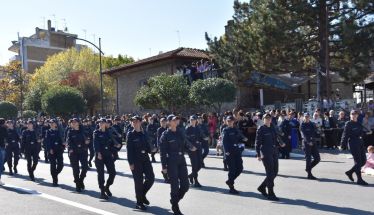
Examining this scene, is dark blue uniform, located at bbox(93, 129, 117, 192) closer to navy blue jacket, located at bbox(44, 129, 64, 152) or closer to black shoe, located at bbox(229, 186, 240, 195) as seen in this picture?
black shoe, located at bbox(229, 186, 240, 195)

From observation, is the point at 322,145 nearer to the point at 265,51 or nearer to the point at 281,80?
the point at 265,51

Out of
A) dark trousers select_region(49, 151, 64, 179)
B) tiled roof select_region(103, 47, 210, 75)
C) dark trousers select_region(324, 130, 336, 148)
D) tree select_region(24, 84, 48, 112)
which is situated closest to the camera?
dark trousers select_region(49, 151, 64, 179)

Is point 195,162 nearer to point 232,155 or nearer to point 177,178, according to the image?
point 232,155

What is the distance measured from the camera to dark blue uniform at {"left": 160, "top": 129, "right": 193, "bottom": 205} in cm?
962

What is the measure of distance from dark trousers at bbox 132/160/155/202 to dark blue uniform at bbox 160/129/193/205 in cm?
66

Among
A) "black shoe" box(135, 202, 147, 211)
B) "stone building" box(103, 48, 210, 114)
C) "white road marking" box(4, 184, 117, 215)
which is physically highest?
"stone building" box(103, 48, 210, 114)

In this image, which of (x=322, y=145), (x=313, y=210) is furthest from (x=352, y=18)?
(x=313, y=210)

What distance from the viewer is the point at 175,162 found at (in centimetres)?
979

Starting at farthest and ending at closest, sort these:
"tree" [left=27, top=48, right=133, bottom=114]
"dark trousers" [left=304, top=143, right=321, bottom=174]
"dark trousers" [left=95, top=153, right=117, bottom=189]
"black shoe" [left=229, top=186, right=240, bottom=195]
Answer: "tree" [left=27, top=48, right=133, bottom=114] → "dark trousers" [left=304, top=143, right=321, bottom=174] → "dark trousers" [left=95, top=153, right=117, bottom=189] → "black shoe" [left=229, top=186, right=240, bottom=195]

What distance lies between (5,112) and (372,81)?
3454 centimetres

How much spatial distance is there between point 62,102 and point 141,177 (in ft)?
113

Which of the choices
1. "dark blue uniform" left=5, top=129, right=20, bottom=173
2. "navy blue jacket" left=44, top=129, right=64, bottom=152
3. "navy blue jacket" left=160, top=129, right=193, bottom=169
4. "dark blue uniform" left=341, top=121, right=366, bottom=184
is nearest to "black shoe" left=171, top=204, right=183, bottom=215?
"navy blue jacket" left=160, top=129, right=193, bottom=169

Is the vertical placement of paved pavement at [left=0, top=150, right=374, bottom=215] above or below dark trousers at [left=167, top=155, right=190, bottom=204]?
below

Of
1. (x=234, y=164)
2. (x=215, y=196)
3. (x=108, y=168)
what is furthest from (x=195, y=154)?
(x=108, y=168)
